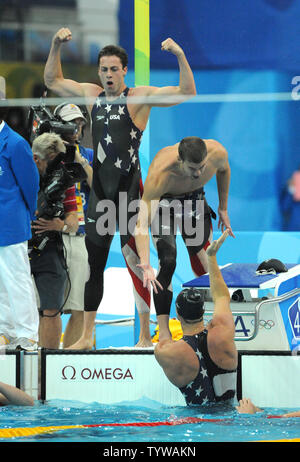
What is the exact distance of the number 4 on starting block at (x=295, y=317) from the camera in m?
6.49

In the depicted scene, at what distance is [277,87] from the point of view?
7453 millimetres

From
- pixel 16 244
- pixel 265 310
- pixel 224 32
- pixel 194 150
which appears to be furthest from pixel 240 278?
pixel 224 32

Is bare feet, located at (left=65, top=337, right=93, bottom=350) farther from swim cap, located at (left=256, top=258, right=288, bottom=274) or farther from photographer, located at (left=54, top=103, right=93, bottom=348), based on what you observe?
swim cap, located at (left=256, top=258, right=288, bottom=274)

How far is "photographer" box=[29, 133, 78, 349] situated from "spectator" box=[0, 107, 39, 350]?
1.05ft

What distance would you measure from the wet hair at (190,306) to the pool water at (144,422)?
59 cm

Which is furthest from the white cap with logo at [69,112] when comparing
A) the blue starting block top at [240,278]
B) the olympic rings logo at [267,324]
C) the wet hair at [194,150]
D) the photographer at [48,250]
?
the olympic rings logo at [267,324]

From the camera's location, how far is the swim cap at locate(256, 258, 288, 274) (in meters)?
6.60

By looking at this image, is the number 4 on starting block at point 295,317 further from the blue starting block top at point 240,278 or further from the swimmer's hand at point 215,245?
the swimmer's hand at point 215,245

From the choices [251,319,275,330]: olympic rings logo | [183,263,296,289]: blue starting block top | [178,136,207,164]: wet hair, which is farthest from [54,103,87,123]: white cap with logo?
[251,319,275,330]: olympic rings logo

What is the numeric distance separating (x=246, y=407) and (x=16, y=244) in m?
1.79

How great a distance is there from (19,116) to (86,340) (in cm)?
189
